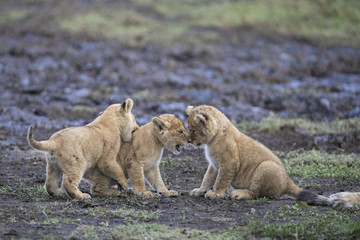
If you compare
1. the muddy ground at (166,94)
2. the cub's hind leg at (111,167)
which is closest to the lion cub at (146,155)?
the cub's hind leg at (111,167)

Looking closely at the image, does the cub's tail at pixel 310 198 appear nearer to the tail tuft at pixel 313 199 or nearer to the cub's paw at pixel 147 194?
the tail tuft at pixel 313 199

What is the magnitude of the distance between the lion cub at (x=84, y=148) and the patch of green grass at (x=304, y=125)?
6.31 m

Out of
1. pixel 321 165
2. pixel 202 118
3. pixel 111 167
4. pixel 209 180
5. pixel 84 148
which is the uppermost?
pixel 202 118

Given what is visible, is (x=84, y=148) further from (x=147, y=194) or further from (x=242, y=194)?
(x=242, y=194)

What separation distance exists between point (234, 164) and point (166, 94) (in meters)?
11.1

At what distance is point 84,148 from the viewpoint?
27.2 feet

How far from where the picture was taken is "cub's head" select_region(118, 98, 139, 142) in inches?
356

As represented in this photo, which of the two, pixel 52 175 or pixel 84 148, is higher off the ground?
pixel 84 148

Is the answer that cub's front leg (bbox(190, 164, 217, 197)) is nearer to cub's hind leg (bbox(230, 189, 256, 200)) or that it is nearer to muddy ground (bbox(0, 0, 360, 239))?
muddy ground (bbox(0, 0, 360, 239))

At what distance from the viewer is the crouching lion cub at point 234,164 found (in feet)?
27.8

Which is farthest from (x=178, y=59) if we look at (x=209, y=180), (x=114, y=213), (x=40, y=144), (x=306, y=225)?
(x=306, y=225)

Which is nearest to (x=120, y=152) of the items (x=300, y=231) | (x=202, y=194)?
(x=202, y=194)

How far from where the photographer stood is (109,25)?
30.1 metres

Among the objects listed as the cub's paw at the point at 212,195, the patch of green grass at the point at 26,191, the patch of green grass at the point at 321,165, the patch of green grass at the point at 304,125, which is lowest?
the patch of green grass at the point at 304,125
